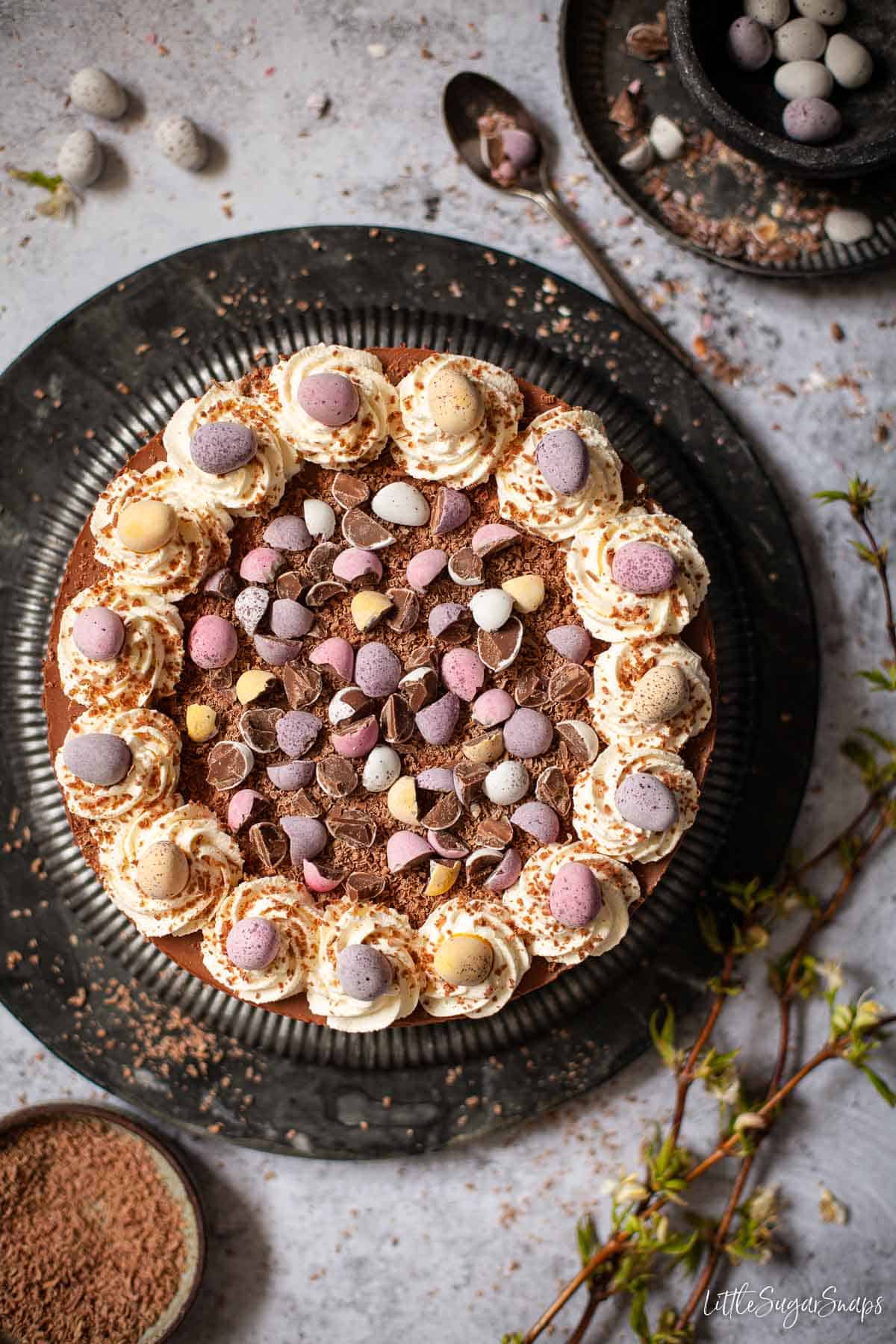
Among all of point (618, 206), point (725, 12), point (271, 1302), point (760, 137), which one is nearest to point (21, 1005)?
point (271, 1302)

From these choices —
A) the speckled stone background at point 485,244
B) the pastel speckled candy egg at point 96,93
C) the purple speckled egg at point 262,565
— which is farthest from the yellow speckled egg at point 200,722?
the pastel speckled candy egg at point 96,93

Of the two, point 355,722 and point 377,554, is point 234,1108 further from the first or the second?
point 377,554

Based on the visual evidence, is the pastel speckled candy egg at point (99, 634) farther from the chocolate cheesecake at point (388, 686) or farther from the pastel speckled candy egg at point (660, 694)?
the pastel speckled candy egg at point (660, 694)

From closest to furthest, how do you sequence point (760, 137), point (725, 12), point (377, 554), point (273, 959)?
point (273, 959) < point (377, 554) < point (760, 137) < point (725, 12)

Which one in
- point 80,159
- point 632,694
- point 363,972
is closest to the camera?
point 363,972

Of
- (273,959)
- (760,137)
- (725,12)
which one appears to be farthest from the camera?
(725,12)

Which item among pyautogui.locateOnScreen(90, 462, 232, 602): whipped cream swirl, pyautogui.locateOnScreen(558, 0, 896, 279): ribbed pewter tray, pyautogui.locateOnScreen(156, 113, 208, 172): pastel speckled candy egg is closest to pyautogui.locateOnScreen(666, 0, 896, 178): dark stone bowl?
pyautogui.locateOnScreen(558, 0, 896, 279): ribbed pewter tray

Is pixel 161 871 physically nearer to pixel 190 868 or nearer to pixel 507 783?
pixel 190 868

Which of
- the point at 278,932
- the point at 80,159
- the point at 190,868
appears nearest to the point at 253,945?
the point at 278,932
